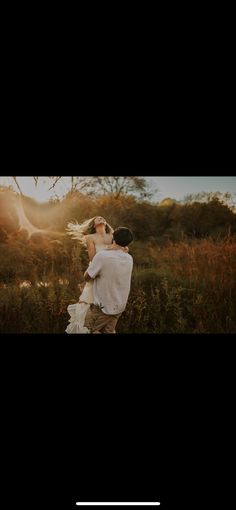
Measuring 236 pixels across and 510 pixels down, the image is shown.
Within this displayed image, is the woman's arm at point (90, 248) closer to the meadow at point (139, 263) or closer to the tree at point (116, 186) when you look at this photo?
the meadow at point (139, 263)

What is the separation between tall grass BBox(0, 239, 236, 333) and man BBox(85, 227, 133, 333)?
7cm

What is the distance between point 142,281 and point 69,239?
28.0 inches

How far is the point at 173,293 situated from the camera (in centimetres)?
459

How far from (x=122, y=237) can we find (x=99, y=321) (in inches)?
28.4

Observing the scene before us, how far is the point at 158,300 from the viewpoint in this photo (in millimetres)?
4570

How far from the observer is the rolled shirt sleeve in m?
4.48

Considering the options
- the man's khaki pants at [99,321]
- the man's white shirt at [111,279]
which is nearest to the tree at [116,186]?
the man's white shirt at [111,279]

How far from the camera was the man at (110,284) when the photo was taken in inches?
177

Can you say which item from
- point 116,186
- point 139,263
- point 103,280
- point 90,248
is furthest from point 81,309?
point 116,186

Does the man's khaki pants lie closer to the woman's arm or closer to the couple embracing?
the couple embracing

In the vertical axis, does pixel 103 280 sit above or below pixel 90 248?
below

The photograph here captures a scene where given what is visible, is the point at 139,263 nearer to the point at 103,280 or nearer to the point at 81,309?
the point at 103,280

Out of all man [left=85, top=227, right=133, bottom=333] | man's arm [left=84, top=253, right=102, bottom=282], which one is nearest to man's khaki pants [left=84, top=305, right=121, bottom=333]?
man [left=85, top=227, right=133, bottom=333]
